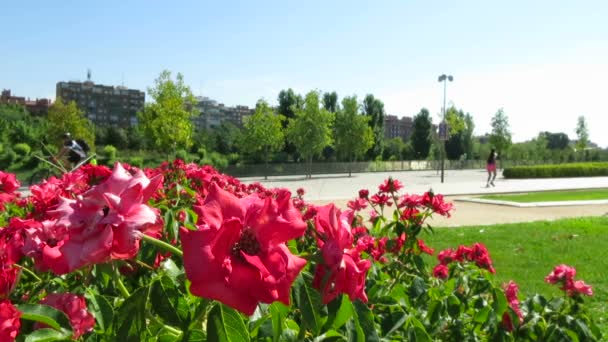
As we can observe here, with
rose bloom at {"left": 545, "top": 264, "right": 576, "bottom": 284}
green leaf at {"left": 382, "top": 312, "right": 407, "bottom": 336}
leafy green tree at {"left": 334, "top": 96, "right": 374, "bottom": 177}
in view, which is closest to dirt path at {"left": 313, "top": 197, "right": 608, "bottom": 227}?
rose bloom at {"left": 545, "top": 264, "right": 576, "bottom": 284}

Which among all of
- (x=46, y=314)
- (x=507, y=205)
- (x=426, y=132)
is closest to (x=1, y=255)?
(x=46, y=314)

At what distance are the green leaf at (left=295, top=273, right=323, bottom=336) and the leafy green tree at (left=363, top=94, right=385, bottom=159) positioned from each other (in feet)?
163

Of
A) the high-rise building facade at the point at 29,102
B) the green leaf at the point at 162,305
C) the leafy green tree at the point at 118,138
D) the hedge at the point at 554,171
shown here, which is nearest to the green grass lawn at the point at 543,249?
the green leaf at the point at 162,305

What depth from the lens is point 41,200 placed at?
5.08ft

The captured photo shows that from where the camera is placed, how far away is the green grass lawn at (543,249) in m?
5.05

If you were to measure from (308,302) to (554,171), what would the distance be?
34.8 m

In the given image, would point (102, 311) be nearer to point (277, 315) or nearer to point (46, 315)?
point (46, 315)

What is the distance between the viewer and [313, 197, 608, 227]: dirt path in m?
9.82

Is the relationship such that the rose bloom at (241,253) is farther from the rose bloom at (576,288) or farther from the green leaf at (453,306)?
the rose bloom at (576,288)

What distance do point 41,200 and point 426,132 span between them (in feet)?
197

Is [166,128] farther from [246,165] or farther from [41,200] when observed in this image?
[41,200]

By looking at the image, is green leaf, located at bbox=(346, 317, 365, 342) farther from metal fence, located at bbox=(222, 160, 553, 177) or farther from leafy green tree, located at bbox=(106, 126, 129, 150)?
leafy green tree, located at bbox=(106, 126, 129, 150)

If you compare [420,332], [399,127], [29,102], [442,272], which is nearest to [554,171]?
[442,272]

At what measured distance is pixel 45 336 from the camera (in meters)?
0.79
